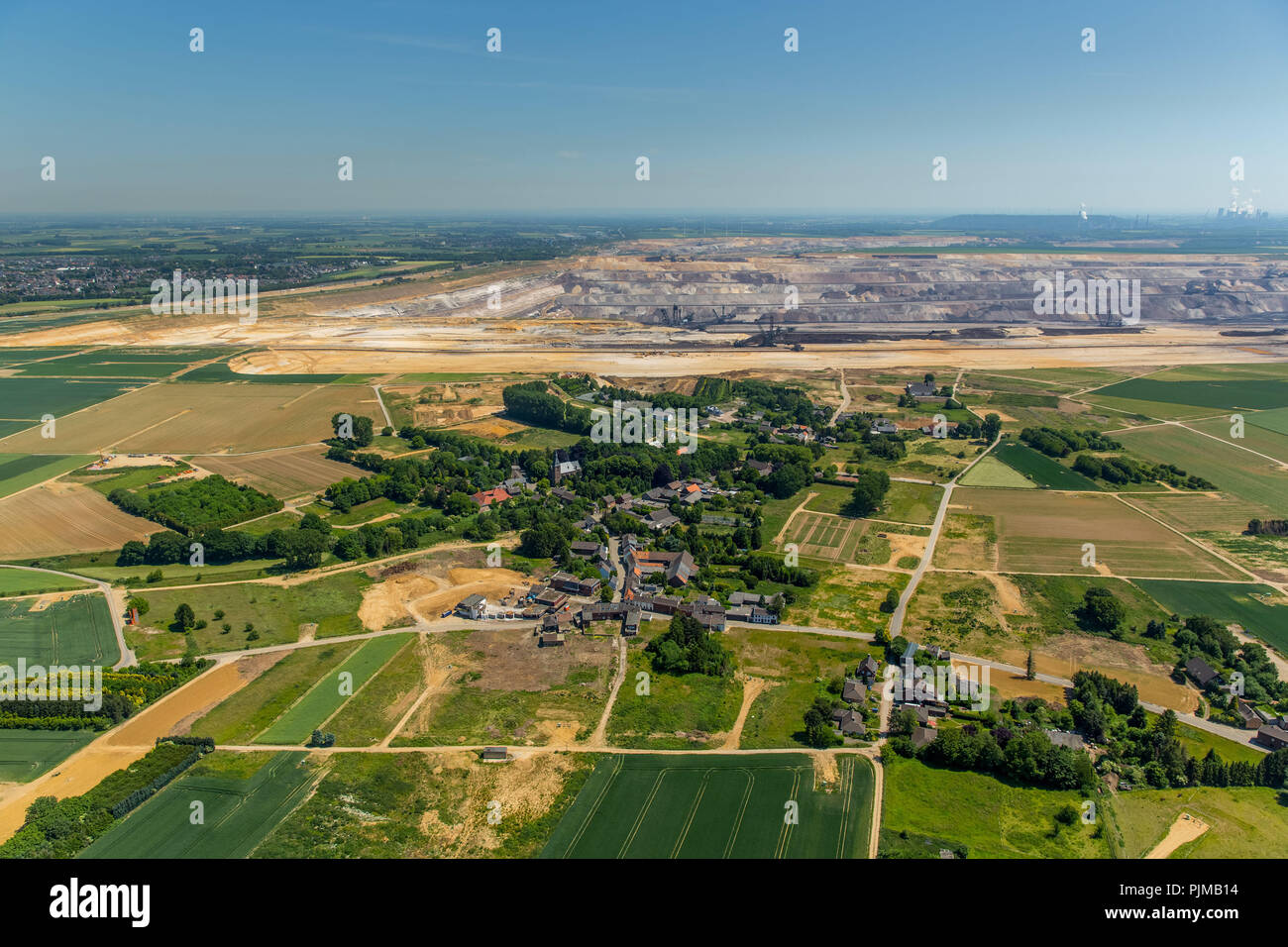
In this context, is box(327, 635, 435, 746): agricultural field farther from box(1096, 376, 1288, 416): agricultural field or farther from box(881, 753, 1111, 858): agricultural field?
box(1096, 376, 1288, 416): agricultural field

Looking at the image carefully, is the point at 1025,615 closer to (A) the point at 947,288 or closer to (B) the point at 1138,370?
(B) the point at 1138,370

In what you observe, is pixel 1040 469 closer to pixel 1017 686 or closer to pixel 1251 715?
pixel 1251 715

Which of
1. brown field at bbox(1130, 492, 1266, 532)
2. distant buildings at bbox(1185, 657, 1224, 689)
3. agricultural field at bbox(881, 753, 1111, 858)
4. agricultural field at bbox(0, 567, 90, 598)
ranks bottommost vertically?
agricultural field at bbox(881, 753, 1111, 858)

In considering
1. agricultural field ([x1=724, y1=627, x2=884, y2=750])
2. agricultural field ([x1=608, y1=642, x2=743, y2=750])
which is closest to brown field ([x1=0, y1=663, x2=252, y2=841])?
agricultural field ([x1=608, y1=642, x2=743, y2=750])

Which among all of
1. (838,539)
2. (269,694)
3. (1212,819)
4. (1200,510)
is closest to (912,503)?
(838,539)
